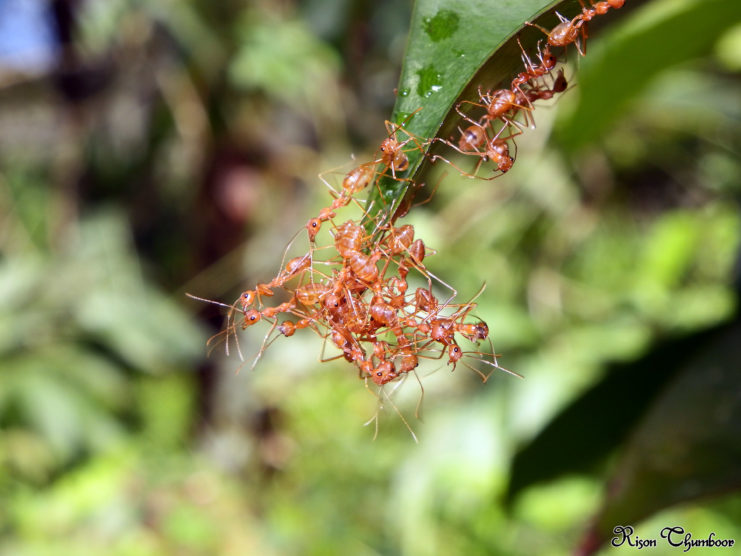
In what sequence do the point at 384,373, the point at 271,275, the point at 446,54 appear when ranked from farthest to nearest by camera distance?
1. the point at 271,275
2. the point at 384,373
3. the point at 446,54

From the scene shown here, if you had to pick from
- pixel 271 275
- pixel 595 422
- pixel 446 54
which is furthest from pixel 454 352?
pixel 271 275

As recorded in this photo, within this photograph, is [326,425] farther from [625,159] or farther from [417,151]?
[417,151]

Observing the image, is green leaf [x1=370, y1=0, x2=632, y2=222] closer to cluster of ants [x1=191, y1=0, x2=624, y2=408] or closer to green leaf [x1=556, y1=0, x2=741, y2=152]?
cluster of ants [x1=191, y1=0, x2=624, y2=408]

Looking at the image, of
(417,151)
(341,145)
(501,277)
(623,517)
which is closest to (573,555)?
(623,517)

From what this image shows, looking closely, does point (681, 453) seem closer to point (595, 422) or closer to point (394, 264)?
point (595, 422)

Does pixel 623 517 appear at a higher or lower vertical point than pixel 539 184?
higher

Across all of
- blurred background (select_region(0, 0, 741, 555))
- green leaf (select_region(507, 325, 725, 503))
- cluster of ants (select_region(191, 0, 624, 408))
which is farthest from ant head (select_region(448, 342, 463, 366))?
blurred background (select_region(0, 0, 741, 555))
